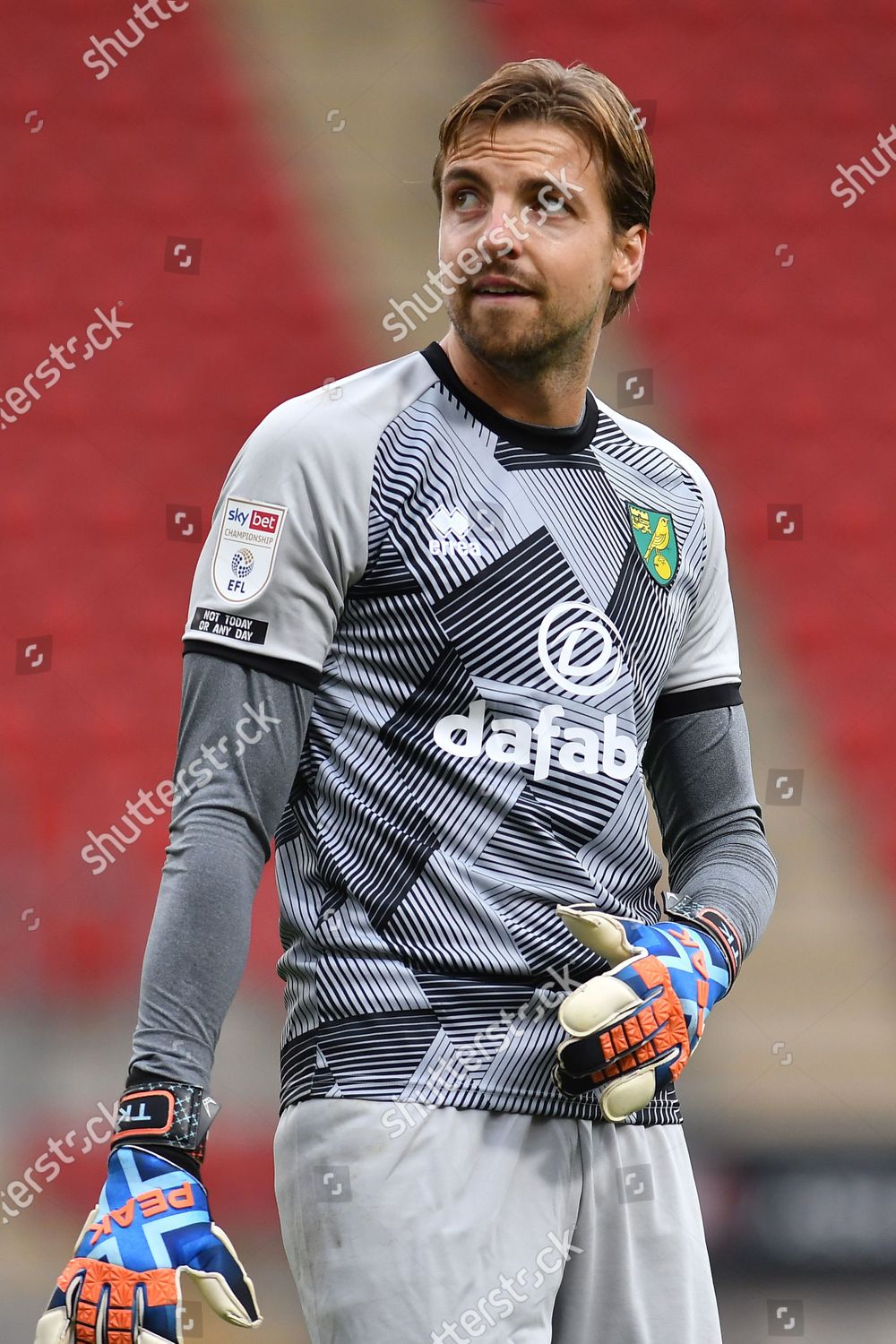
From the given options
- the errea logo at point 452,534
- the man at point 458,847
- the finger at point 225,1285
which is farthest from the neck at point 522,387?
the finger at point 225,1285

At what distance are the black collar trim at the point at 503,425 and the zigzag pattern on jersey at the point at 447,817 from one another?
0.03 ft

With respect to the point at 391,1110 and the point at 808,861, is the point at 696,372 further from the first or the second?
the point at 391,1110

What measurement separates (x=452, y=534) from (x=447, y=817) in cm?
18

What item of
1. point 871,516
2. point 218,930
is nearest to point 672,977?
point 218,930

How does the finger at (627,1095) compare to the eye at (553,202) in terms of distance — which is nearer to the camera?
the finger at (627,1095)

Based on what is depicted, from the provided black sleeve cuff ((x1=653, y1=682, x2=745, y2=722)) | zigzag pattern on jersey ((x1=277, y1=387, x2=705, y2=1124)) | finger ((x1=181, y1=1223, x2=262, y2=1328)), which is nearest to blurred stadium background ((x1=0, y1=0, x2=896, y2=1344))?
black sleeve cuff ((x1=653, y1=682, x2=745, y2=722))

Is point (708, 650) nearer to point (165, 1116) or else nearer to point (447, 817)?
point (447, 817)

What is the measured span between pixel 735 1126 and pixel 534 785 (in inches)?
60.1

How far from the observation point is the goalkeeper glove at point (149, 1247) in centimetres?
82

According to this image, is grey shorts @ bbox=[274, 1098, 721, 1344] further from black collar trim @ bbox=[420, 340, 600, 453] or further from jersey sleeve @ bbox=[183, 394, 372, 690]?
black collar trim @ bbox=[420, 340, 600, 453]

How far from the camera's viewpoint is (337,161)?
2.60 metres

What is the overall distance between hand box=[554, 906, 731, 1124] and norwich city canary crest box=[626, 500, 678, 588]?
0.26 meters

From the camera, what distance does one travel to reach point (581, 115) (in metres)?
1.12

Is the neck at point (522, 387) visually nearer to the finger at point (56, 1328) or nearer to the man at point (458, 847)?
the man at point (458, 847)
